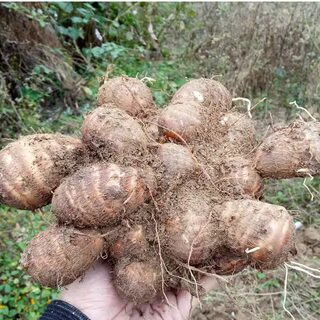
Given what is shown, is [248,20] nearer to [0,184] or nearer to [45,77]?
[45,77]

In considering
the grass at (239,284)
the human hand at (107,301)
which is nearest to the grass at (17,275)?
the grass at (239,284)

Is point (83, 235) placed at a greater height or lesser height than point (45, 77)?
greater

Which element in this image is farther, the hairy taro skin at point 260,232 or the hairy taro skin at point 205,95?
the hairy taro skin at point 205,95

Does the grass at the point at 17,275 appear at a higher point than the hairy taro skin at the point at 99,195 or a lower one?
lower

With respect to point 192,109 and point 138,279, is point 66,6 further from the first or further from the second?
point 138,279

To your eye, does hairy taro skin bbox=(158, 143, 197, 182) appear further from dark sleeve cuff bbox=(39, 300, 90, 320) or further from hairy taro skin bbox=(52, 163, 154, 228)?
dark sleeve cuff bbox=(39, 300, 90, 320)

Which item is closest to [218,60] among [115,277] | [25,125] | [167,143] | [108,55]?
[108,55]

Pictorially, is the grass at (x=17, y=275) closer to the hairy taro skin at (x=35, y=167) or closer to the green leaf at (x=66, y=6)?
the hairy taro skin at (x=35, y=167)
